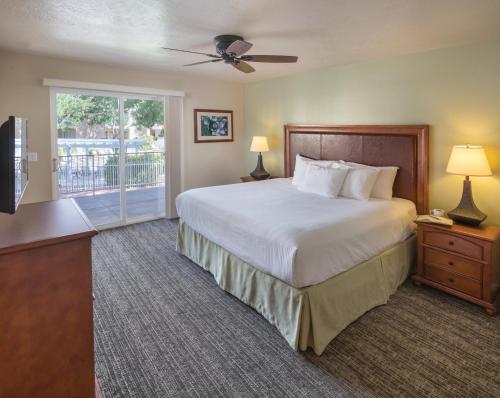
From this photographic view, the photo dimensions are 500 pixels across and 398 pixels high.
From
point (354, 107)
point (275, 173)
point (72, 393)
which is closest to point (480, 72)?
point (354, 107)

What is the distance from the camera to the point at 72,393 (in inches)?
52.3

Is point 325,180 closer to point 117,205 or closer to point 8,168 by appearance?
point 8,168

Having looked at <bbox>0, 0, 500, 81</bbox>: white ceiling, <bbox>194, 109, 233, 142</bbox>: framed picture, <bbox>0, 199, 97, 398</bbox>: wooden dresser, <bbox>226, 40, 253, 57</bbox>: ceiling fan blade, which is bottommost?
<bbox>0, 199, 97, 398</bbox>: wooden dresser

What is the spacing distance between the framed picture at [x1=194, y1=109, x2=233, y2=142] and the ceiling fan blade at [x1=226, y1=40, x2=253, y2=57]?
Result: 8.64 ft

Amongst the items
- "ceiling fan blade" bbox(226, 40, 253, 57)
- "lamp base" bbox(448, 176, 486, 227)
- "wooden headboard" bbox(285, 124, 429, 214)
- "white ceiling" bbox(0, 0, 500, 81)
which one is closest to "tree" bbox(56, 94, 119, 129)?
"white ceiling" bbox(0, 0, 500, 81)

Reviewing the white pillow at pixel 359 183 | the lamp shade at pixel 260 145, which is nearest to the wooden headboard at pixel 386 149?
the white pillow at pixel 359 183

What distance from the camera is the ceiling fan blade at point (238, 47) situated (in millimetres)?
2621

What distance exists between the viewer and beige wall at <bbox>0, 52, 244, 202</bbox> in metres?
3.79

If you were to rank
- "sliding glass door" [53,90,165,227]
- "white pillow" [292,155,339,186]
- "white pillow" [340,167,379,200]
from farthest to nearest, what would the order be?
"sliding glass door" [53,90,165,227] < "white pillow" [292,155,339,186] < "white pillow" [340,167,379,200]

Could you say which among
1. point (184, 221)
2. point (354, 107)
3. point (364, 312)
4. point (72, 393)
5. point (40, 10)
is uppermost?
point (40, 10)

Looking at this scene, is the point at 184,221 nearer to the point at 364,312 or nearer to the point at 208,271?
the point at 208,271

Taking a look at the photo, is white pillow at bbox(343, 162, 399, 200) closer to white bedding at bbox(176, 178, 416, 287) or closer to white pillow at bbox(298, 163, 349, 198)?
white bedding at bbox(176, 178, 416, 287)

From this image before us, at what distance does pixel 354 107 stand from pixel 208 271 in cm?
277

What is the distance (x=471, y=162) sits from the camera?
2.75 m
